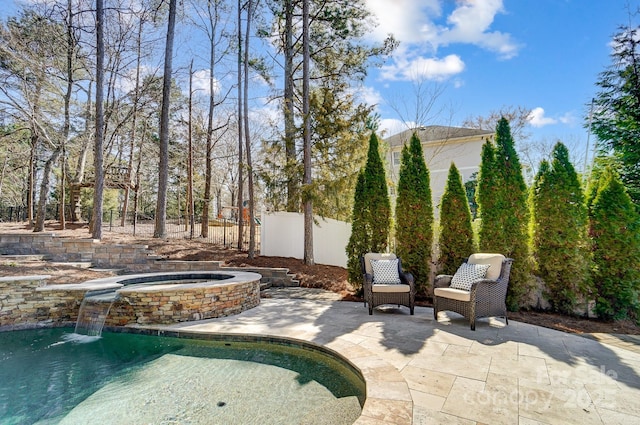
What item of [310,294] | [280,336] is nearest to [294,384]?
[280,336]

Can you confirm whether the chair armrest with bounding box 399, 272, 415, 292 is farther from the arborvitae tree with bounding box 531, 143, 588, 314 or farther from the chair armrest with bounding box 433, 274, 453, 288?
the arborvitae tree with bounding box 531, 143, 588, 314

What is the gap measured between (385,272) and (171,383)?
143 inches

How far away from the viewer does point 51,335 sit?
4660 millimetres

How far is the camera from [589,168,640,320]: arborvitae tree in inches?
194

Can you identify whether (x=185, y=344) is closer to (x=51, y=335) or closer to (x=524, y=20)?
(x=51, y=335)

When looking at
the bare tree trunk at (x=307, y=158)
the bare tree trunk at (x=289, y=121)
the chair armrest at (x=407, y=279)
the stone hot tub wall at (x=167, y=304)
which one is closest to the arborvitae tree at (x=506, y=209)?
the chair armrest at (x=407, y=279)

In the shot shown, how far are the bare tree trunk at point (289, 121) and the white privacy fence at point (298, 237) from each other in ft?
1.60

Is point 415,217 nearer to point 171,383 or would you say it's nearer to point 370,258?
point 370,258

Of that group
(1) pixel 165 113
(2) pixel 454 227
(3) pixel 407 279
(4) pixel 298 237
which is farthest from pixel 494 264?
(1) pixel 165 113

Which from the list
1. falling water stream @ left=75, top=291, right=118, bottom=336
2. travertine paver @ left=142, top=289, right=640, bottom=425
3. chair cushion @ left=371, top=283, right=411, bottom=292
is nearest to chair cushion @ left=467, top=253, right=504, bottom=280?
travertine paver @ left=142, top=289, right=640, bottom=425

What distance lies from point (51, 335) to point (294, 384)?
13.6 feet

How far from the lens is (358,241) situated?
698 centimetres

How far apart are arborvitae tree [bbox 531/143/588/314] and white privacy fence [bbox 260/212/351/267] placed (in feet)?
17.4

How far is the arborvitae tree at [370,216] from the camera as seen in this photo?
685 cm
